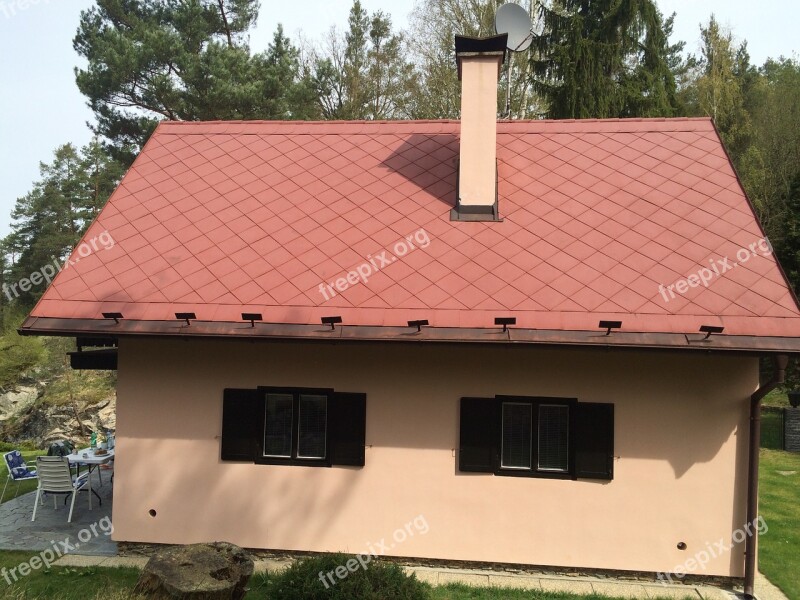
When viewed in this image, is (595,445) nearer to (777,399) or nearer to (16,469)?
(16,469)

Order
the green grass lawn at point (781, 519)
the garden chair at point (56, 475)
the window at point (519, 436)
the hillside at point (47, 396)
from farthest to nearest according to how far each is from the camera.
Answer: the hillside at point (47, 396) → the garden chair at point (56, 475) → the green grass lawn at point (781, 519) → the window at point (519, 436)

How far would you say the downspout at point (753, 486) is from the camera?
262 inches

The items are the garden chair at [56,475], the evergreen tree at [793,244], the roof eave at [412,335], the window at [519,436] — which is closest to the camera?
the roof eave at [412,335]

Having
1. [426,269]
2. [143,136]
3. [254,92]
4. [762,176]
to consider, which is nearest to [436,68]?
[254,92]

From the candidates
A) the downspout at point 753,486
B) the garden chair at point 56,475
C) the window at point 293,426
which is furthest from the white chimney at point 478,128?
the garden chair at point 56,475

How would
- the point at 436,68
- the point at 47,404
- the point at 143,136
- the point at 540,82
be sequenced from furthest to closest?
the point at 436,68 < the point at 143,136 < the point at 540,82 < the point at 47,404

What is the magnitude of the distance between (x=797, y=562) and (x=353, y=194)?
7.23 meters

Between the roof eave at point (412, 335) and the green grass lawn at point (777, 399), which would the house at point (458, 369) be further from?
the green grass lawn at point (777, 399)

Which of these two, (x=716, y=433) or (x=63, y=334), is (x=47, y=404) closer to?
(x=63, y=334)

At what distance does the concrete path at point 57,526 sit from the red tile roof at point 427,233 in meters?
2.84

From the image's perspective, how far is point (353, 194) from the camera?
9.08 m

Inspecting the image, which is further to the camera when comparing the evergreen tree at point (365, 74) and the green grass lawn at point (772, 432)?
the evergreen tree at point (365, 74)

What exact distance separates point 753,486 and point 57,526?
27.8 feet

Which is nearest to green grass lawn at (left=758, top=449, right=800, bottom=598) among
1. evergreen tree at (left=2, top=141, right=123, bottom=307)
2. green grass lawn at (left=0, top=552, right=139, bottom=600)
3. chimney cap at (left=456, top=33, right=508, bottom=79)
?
green grass lawn at (left=0, top=552, right=139, bottom=600)
